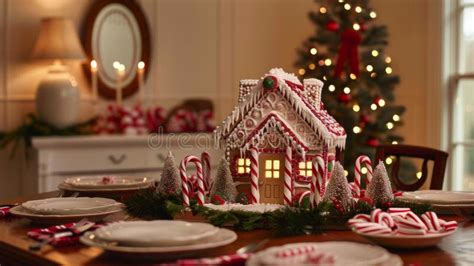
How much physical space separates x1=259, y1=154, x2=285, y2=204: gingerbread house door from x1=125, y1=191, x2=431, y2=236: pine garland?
0.24 m

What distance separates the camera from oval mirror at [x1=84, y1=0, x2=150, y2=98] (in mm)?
5352

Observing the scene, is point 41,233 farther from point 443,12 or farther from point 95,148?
point 443,12

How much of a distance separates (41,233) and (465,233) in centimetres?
106

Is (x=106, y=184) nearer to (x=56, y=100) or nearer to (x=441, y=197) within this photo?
(x=441, y=197)

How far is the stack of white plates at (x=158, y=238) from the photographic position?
64.6 inches

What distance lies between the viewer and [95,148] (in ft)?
16.0

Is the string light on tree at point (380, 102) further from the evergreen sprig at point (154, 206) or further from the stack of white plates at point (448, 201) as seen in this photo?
the evergreen sprig at point (154, 206)

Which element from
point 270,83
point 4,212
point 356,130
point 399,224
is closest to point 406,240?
point 399,224

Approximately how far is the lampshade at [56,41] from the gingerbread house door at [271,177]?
2797 millimetres

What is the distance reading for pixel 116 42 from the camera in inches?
216

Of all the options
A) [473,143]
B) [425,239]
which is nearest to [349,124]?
[473,143]

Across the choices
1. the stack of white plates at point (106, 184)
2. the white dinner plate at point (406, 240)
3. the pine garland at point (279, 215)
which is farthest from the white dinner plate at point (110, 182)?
the white dinner plate at point (406, 240)

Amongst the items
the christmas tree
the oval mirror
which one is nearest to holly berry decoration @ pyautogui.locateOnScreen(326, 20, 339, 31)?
the christmas tree

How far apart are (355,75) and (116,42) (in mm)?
1645
